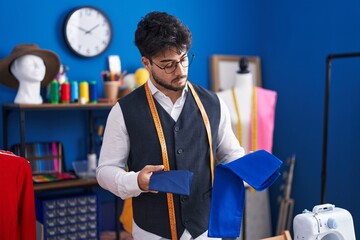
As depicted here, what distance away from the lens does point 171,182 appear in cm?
141

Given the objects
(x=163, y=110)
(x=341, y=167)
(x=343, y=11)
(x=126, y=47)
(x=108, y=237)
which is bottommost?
(x=108, y=237)

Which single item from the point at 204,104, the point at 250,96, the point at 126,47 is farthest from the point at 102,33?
the point at 204,104

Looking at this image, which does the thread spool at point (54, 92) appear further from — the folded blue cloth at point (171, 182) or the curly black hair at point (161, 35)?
the folded blue cloth at point (171, 182)

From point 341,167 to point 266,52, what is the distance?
1192mm

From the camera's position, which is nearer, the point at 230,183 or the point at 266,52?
the point at 230,183

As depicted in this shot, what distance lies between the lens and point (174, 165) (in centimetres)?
167

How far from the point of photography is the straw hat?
2629 millimetres

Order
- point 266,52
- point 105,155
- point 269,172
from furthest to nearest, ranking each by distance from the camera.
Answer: point 266,52, point 105,155, point 269,172

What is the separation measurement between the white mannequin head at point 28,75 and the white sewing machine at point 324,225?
181 centimetres

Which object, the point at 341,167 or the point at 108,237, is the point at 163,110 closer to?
the point at 108,237

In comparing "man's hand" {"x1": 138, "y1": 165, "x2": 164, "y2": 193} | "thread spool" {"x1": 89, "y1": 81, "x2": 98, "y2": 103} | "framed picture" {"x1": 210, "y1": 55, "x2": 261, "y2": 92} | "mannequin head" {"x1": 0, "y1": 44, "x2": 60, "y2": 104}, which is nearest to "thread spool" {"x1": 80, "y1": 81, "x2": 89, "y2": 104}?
"thread spool" {"x1": 89, "y1": 81, "x2": 98, "y2": 103}

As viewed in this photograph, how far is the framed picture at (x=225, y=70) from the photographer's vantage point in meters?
3.57

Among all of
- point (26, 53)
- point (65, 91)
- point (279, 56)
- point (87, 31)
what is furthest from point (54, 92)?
point (279, 56)

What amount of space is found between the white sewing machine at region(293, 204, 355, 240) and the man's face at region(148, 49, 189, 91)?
2.09 ft
